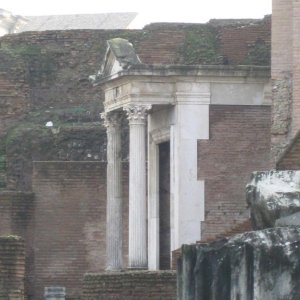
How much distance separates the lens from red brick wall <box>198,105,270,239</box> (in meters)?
33.3

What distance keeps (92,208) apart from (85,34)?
18.6ft

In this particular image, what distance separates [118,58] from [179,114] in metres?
1.24

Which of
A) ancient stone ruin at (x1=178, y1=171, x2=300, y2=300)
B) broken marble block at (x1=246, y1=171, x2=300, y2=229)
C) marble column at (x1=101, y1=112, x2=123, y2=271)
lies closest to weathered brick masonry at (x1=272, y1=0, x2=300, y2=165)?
marble column at (x1=101, y1=112, x2=123, y2=271)

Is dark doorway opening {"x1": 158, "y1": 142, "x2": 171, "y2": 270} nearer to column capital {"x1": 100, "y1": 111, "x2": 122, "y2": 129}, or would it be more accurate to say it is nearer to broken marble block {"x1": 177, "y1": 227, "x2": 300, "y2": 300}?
column capital {"x1": 100, "y1": 111, "x2": 122, "y2": 129}

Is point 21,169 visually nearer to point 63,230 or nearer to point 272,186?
point 63,230

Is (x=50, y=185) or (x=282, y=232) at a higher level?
(x=50, y=185)

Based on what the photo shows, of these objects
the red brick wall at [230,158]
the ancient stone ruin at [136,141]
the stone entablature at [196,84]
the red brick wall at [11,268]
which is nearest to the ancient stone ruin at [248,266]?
the ancient stone ruin at [136,141]

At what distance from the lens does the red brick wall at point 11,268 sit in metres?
28.3

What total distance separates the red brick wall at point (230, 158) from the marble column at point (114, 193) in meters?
2.15

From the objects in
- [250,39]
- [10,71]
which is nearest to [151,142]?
[250,39]

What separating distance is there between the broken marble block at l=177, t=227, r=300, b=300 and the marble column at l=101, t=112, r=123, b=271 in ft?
68.8

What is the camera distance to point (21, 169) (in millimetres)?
41250

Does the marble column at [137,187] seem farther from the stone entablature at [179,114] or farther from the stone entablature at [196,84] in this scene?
the stone entablature at [196,84]

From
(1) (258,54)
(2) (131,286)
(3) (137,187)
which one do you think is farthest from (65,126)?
(2) (131,286)
